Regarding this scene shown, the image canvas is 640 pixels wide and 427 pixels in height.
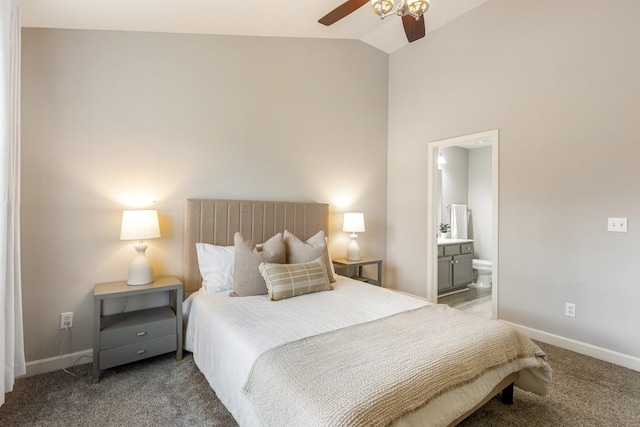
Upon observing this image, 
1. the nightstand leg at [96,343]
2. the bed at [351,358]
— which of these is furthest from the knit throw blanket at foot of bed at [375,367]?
the nightstand leg at [96,343]

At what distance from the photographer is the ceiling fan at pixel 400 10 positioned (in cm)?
196

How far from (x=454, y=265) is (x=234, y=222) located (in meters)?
3.43

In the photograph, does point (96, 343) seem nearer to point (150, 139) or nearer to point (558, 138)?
point (150, 139)

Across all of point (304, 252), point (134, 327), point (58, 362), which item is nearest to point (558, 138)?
point (304, 252)

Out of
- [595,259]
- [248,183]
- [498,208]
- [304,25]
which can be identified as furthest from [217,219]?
[595,259]

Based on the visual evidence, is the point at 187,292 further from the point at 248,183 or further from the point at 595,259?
the point at 595,259

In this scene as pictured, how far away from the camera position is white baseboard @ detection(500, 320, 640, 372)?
A: 245 cm

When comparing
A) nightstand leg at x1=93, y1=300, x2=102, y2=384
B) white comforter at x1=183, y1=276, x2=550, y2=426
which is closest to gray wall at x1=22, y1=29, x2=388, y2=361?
nightstand leg at x1=93, y1=300, x2=102, y2=384

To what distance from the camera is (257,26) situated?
3109 mm

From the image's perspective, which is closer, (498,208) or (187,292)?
(187,292)

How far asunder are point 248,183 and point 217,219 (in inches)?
20.8

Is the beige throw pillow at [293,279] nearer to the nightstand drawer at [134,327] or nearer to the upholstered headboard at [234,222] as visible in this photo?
the upholstered headboard at [234,222]

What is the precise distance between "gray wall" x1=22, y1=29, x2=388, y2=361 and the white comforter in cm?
87

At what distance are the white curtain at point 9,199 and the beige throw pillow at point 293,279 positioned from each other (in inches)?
59.7
